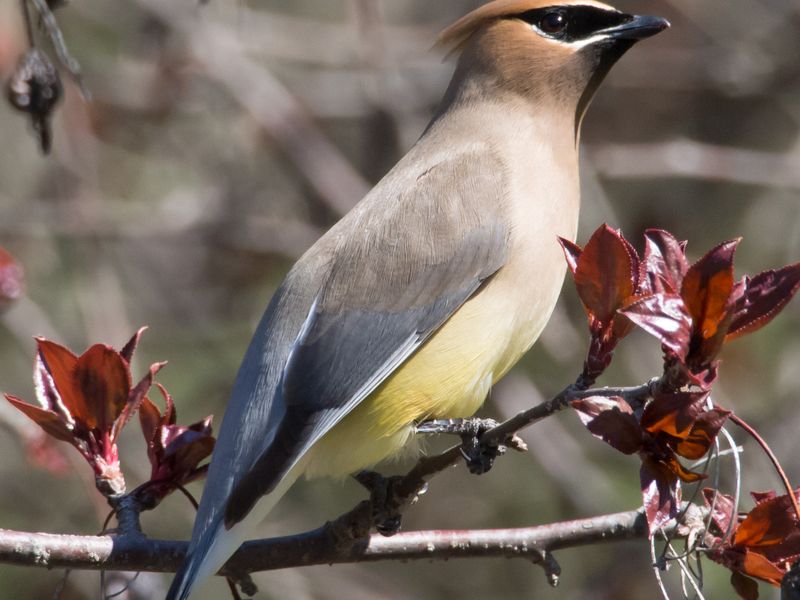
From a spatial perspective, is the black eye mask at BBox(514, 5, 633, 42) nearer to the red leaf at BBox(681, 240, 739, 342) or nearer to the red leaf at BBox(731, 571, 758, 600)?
the red leaf at BBox(681, 240, 739, 342)

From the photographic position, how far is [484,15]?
3.90 m

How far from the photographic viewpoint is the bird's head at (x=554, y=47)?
3664 mm

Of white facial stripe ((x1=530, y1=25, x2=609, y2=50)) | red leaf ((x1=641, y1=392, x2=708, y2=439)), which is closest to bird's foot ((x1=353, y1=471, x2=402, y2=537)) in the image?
red leaf ((x1=641, y1=392, x2=708, y2=439))

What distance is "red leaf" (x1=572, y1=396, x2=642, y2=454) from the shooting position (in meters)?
2.18

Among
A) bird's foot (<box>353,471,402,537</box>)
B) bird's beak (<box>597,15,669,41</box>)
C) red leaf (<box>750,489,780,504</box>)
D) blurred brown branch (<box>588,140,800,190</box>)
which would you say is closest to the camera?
red leaf (<box>750,489,780,504</box>)

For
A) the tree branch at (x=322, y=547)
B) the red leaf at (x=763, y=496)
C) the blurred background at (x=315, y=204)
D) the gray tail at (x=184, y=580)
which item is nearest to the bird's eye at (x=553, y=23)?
the blurred background at (x=315, y=204)

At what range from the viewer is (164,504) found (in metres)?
5.13

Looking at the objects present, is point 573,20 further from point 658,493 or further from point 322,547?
point 658,493

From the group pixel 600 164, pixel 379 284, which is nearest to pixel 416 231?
pixel 379 284

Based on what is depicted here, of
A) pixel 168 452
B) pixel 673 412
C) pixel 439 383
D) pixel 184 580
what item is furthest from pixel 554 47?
pixel 184 580

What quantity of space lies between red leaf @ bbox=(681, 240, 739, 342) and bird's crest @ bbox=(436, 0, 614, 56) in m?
1.70

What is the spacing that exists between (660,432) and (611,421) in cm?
10

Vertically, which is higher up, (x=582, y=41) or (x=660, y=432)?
(x=582, y=41)

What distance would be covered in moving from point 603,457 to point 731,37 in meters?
2.01
